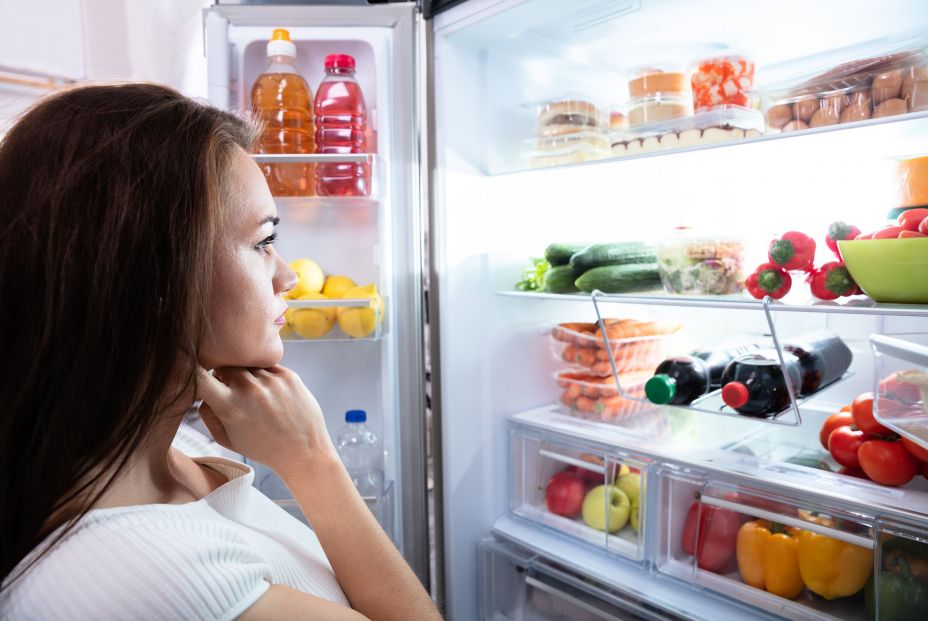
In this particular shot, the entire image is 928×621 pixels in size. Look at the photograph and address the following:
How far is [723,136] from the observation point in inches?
46.6

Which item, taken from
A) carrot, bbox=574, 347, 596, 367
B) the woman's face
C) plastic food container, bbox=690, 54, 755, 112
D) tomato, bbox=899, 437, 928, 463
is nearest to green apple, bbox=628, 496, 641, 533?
carrot, bbox=574, 347, 596, 367

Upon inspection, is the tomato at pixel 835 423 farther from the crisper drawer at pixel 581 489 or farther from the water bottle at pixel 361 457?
the water bottle at pixel 361 457

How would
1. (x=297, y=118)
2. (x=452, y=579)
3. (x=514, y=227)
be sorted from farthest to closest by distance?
(x=514, y=227) → (x=452, y=579) → (x=297, y=118)

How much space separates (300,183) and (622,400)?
94 cm

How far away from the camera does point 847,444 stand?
3.89 feet

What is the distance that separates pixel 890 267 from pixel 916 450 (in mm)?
343

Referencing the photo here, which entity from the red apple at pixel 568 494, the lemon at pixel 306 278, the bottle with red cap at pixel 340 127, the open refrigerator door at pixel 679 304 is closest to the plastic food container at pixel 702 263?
→ the open refrigerator door at pixel 679 304

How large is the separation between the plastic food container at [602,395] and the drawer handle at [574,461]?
0.41ft

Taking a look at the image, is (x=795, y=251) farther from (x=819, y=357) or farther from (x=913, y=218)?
(x=819, y=357)

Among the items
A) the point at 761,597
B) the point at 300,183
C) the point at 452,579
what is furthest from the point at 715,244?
the point at 452,579

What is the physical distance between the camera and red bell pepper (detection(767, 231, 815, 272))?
1.13m

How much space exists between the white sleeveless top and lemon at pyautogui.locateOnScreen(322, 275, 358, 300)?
0.83m

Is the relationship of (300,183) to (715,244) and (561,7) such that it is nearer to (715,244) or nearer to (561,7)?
(561,7)

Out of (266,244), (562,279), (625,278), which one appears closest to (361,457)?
(562,279)
